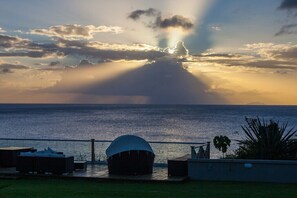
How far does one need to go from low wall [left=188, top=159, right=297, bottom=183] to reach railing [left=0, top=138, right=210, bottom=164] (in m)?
2.89

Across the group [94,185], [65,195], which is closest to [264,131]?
[94,185]

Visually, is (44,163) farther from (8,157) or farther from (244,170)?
(244,170)

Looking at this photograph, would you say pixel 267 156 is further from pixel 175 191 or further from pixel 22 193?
pixel 22 193

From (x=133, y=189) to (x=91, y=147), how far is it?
5.98 m

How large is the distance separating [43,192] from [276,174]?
663 centimetres

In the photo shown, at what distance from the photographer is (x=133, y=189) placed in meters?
12.4

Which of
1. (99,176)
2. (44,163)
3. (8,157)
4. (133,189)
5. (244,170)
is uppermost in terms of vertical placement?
(8,157)

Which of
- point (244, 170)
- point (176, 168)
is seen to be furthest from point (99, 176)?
point (244, 170)

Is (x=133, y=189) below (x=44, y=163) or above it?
below

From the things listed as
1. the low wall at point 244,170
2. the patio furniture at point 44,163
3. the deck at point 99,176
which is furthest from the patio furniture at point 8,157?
the low wall at point 244,170

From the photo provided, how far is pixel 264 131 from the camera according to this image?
1544cm

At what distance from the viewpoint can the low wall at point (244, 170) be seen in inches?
550

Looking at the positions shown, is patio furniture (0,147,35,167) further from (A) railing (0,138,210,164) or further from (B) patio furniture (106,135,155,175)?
(B) patio furniture (106,135,155,175)

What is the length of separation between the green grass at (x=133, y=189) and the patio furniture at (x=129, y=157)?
1.13 metres
